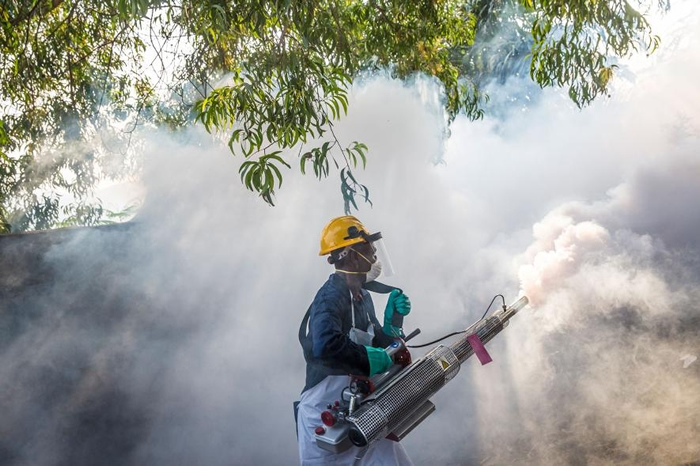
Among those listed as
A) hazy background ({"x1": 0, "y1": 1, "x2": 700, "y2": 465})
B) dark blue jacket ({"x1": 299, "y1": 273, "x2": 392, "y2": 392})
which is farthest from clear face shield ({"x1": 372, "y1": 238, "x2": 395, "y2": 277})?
hazy background ({"x1": 0, "y1": 1, "x2": 700, "y2": 465})

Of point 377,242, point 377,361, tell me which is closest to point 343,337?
point 377,361

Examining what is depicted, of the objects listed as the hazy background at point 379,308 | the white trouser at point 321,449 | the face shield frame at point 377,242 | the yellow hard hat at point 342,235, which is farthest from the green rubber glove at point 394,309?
the hazy background at point 379,308

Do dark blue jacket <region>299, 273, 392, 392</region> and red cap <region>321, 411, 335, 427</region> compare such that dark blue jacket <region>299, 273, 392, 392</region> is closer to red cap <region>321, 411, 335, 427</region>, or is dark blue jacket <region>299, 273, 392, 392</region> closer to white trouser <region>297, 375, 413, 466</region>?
white trouser <region>297, 375, 413, 466</region>

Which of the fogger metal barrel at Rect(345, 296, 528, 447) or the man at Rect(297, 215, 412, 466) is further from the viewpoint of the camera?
the man at Rect(297, 215, 412, 466)

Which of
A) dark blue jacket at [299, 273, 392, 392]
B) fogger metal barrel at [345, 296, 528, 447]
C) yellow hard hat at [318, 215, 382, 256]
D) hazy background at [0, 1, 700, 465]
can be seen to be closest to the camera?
fogger metal barrel at [345, 296, 528, 447]

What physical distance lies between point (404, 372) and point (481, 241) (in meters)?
5.86

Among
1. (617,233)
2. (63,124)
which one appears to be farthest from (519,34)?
(63,124)

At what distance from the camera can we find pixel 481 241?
876cm

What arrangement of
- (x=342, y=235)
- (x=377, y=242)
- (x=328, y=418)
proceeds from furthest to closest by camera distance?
(x=377, y=242) → (x=342, y=235) → (x=328, y=418)

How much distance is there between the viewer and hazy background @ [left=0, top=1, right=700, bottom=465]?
17.4 ft

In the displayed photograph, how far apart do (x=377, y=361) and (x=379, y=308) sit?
396 cm

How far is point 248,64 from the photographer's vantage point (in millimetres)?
3826

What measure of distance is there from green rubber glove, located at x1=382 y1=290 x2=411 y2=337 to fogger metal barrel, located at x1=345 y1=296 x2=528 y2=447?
1.20 ft

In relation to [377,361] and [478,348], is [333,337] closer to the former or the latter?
[377,361]
